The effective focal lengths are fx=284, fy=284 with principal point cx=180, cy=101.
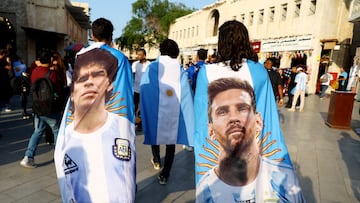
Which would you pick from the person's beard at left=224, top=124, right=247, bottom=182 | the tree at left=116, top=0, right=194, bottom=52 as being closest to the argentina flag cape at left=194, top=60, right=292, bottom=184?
the person's beard at left=224, top=124, right=247, bottom=182

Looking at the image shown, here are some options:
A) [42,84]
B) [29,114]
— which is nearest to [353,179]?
[42,84]

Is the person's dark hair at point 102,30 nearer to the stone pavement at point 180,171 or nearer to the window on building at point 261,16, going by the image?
the stone pavement at point 180,171

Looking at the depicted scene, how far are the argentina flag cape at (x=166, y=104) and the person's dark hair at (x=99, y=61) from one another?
1.54m

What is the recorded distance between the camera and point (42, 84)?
14.1 feet

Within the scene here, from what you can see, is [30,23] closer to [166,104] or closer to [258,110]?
[166,104]

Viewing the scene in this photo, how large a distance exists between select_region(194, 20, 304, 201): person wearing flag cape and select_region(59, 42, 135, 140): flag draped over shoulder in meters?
0.59

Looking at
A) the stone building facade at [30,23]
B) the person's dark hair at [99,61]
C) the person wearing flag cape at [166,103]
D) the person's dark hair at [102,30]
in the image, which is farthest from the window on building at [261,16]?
the person's dark hair at [99,61]

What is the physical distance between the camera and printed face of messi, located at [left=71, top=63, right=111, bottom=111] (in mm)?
2344

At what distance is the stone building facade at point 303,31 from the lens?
19.9m

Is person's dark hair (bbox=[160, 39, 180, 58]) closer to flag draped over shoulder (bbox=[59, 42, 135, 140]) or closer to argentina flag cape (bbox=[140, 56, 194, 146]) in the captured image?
argentina flag cape (bbox=[140, 56, 194, 146])

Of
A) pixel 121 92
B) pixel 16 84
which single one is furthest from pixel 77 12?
pixel 121 92

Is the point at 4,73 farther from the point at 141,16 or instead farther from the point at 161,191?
the point at 141,16

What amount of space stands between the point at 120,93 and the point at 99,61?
0.33m

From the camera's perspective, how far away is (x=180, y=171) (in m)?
4.39
